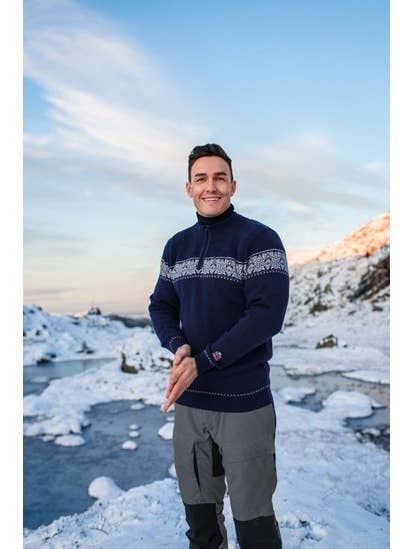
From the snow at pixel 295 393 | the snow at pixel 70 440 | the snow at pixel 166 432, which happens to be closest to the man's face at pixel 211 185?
the snow at pixel 166 432

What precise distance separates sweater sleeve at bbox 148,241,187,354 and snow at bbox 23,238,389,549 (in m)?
1.81

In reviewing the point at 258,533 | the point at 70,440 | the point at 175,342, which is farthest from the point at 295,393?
the point at 175,342

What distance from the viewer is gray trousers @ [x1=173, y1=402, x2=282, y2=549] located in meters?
2.21

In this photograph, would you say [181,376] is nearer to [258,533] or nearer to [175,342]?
[175,342]

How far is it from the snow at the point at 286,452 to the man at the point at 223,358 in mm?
1239

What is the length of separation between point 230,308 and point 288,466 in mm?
4337

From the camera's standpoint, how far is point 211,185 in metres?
2.37

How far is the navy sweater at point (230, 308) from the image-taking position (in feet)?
6.92

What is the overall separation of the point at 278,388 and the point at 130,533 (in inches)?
320

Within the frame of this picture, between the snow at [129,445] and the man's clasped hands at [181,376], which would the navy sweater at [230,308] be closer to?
the man's clasped hands at [181,376]

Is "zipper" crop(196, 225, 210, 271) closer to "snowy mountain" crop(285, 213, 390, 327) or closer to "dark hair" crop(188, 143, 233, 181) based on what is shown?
"dark hair" crop(188, 143, 233, 181)

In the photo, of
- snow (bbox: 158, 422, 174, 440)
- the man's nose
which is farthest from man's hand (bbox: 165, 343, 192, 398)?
snow (bbox: 158, 422, 174, 440)

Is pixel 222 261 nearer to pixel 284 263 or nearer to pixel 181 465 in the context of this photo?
pixel 284 263
